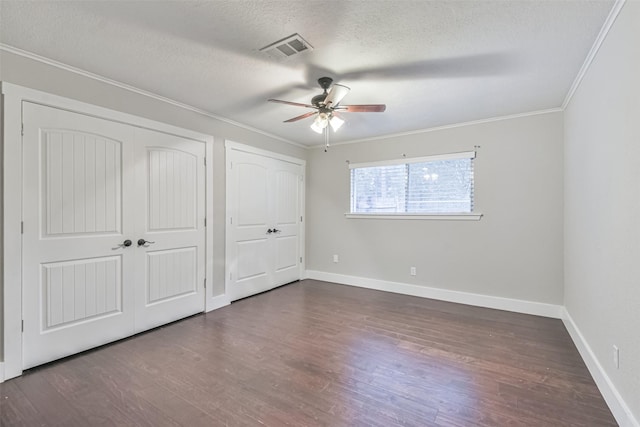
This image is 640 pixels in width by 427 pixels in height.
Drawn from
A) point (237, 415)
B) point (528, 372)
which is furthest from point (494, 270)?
point (237, 415)

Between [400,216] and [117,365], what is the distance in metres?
3.76

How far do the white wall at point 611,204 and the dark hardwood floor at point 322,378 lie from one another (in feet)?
1.38

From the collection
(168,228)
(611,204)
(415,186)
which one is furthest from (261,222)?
(611,204)

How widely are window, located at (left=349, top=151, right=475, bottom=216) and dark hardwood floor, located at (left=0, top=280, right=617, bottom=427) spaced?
5.32 feet

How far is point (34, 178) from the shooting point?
2271 millimetres

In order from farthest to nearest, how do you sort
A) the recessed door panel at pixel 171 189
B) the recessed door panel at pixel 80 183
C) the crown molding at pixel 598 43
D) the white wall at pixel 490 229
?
the white wall at pixel 490 229 < the recessed door panel at pixel 171 189 < the recessed door panel at pixel 80 183 < the crown molding at pixel 598 43

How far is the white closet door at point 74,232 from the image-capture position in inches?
89.6

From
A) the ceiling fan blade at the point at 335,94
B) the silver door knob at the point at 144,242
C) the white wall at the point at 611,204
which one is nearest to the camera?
the white wall at the point at 611,204

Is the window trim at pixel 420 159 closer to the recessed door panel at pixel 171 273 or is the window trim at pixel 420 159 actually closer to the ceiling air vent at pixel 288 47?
the ceiling air vent at pixel 288 47

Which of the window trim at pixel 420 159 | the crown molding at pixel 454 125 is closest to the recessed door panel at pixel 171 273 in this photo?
the window trim at pixel 420 159

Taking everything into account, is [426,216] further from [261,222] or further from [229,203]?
[229,203]

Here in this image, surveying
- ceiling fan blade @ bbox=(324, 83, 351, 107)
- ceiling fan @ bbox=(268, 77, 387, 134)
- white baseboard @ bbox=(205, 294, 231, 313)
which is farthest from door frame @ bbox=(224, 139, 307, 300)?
ceiling fan blade @ bbox=(324, 83, 351, 107)

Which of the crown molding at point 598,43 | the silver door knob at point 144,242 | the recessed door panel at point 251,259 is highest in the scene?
the crown molding at point 598,43

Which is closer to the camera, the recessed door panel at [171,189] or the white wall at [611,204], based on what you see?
the white wall at [611,204]
